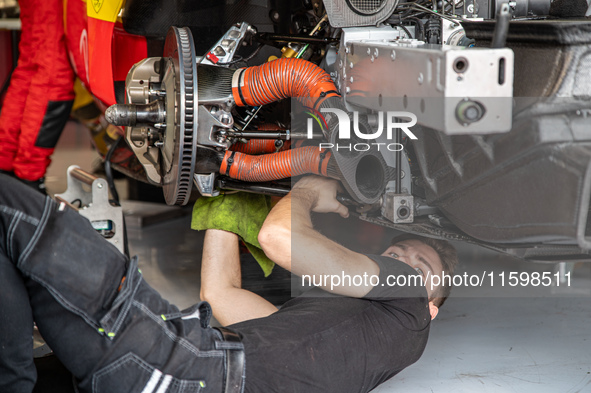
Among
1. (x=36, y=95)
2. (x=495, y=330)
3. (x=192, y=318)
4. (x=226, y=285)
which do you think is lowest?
(x=495, y=330)

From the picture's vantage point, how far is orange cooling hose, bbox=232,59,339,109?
2.01 metres

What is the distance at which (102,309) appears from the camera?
1509 millimetres

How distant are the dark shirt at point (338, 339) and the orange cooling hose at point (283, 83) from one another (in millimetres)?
555

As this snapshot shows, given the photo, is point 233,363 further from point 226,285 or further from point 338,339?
point 226,285

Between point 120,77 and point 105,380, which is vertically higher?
point 120,77

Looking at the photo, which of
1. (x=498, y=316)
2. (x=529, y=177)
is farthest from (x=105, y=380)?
(x=498, y=316)

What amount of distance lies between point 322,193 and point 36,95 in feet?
5.92

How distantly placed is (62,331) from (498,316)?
1.83 meters

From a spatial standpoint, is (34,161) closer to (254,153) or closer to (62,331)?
(254,153)

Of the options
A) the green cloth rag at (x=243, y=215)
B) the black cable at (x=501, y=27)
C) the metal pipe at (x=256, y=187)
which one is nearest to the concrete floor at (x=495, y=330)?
the green cloth rag at (x=243, y=215)

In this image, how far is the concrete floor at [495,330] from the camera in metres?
2.08

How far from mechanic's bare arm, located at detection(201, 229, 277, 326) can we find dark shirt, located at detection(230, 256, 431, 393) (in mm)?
429

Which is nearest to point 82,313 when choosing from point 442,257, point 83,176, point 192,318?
point 192,318

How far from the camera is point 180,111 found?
6.61 ft
